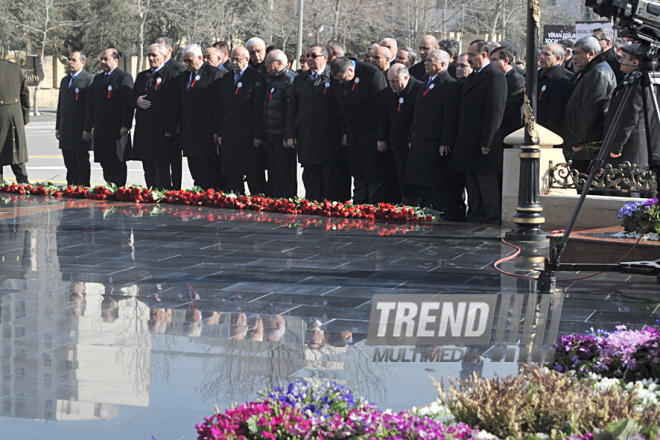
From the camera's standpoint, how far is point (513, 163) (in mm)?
10984

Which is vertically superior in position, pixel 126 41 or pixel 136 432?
pixel 126 41

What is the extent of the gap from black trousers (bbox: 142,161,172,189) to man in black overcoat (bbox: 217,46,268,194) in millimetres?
1311

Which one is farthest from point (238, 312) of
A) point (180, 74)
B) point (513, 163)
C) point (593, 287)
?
point (180, 74)

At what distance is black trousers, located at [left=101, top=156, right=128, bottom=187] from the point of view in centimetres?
1469

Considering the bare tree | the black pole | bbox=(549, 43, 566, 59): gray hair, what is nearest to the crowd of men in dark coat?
bbox=(549, 43, 566, 59): gray hair

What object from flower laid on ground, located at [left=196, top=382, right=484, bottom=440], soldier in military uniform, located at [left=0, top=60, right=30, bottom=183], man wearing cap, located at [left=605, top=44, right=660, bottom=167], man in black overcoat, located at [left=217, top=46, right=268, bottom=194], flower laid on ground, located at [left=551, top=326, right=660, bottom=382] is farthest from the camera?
soldier in military uniform, located at [left=0, top=60, right=30, bottom=183]

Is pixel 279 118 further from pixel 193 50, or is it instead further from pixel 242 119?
pixel 193 50

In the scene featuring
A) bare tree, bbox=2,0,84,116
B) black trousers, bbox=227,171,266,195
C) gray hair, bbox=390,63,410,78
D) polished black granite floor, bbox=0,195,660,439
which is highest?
bare tree, bbox=2,0,84,116

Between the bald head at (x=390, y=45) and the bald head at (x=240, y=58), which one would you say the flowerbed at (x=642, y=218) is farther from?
the bald head at (x=240, y=58)

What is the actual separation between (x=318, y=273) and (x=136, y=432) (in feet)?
13.6

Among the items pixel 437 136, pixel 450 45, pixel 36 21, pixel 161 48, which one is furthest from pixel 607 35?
pixel 36 21

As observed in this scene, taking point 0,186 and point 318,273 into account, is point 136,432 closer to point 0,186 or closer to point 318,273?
point 318,273

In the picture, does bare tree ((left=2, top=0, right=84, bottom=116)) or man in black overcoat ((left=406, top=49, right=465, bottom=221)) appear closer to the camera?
man in black overcoat ((left=406, top=49, right=465, bottom=221))

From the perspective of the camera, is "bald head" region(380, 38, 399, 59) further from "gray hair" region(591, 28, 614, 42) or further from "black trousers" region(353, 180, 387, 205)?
"gray hair" region(591, 28, 614, 42)
